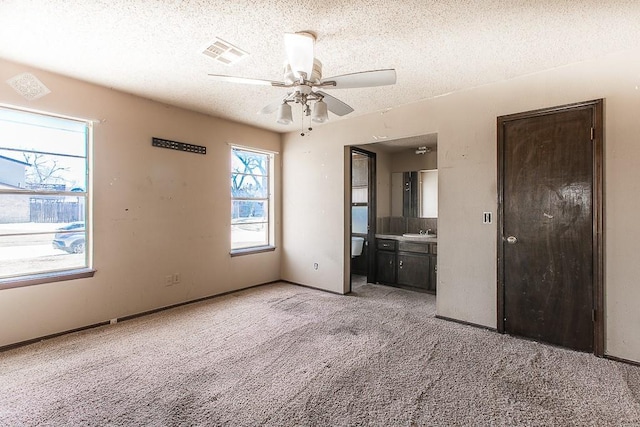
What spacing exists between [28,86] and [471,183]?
4.17 meters

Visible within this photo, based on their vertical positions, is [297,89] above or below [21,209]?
above

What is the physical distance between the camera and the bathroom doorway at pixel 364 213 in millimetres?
5246

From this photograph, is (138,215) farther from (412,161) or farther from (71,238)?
(412,161)

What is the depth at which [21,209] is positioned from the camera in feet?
9.45

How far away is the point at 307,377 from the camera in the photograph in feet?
7.67

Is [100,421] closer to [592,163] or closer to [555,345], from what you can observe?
[555,345]

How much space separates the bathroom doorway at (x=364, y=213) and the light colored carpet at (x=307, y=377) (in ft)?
6.20

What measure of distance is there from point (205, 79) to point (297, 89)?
1.32m

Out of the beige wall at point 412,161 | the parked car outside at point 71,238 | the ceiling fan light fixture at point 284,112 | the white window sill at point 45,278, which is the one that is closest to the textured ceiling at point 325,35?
the ceiling fan light fixture at point 284,112

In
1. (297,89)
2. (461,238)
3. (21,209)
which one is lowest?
(461,238)

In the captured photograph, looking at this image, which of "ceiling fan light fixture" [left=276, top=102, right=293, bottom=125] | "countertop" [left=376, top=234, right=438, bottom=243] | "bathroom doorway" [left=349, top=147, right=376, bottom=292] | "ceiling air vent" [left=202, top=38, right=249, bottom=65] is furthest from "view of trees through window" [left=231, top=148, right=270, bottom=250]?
"ceiling fan light fixture" [left=276, top=102, right=293, bottom=125]

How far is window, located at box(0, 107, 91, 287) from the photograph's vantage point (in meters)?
2.81

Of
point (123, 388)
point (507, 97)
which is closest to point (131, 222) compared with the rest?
point (123, 388)

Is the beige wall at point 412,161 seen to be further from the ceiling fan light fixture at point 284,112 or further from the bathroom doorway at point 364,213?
the ceiling fan light fixture at point 284,112
